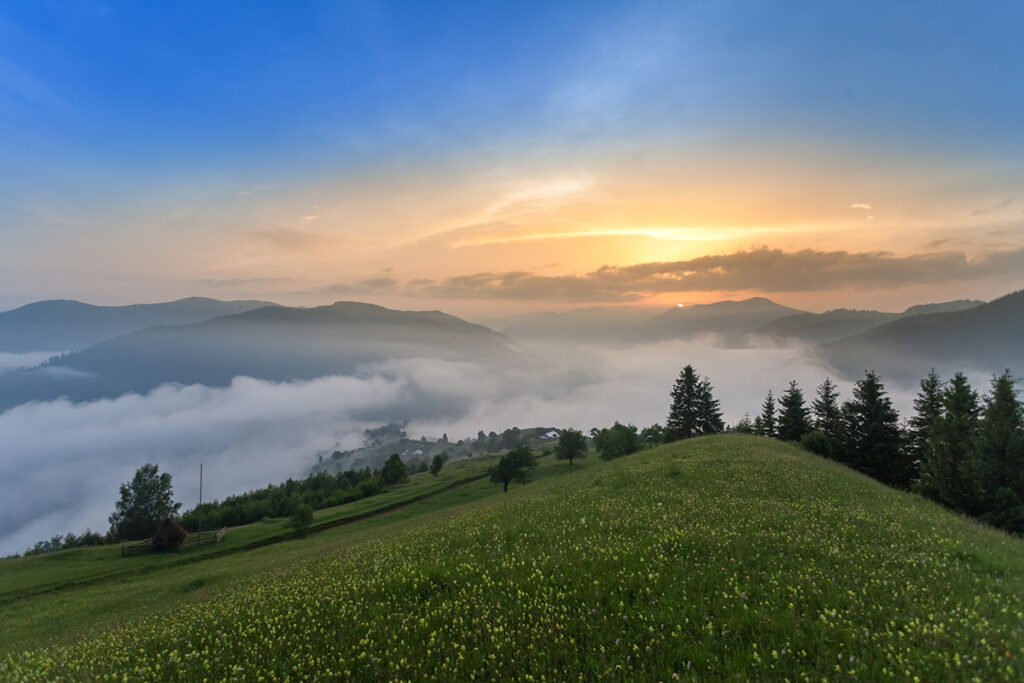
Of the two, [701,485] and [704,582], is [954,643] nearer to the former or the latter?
[704,582]

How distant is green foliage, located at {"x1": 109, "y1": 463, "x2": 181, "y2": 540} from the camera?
278ft

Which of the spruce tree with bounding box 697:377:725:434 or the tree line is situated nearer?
the tree line

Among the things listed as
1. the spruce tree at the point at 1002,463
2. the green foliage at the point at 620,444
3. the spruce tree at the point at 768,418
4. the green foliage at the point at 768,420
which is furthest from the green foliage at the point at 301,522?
the spruce tree at the point at 1002,463

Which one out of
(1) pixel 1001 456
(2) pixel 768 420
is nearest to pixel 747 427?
(2) pixel 768 420

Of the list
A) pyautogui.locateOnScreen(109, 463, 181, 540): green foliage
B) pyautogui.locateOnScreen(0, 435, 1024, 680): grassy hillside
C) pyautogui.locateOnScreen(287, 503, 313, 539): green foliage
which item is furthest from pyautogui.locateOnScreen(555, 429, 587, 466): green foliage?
pyautogui.locateOnScreen(0, 435, 1024, 680): grassy hillside

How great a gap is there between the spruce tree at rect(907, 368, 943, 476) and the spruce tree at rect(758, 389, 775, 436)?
56.5ft

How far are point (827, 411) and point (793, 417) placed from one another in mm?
4739

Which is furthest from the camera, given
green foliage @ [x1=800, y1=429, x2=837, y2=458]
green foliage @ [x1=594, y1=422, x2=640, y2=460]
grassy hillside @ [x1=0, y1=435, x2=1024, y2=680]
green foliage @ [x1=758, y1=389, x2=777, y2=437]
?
green foliage @ [x1=594, y1=422, x2=640, y2=460]

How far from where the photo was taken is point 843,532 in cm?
1298

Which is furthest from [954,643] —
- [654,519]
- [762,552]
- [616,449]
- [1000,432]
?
[616,449]

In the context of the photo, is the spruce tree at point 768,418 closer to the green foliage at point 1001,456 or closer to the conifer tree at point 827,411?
the conifer tree at point 827,411

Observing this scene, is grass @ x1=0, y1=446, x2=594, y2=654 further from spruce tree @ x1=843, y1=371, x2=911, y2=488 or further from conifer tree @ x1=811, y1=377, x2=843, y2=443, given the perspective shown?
spruce tree @ x1=843, y1=371, x2=911, y2=488

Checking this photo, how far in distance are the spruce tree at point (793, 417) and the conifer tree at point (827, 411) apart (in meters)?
1.51

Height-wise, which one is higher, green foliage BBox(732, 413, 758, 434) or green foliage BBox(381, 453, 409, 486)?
green foliage BBox(732, 413, 758, 434)
